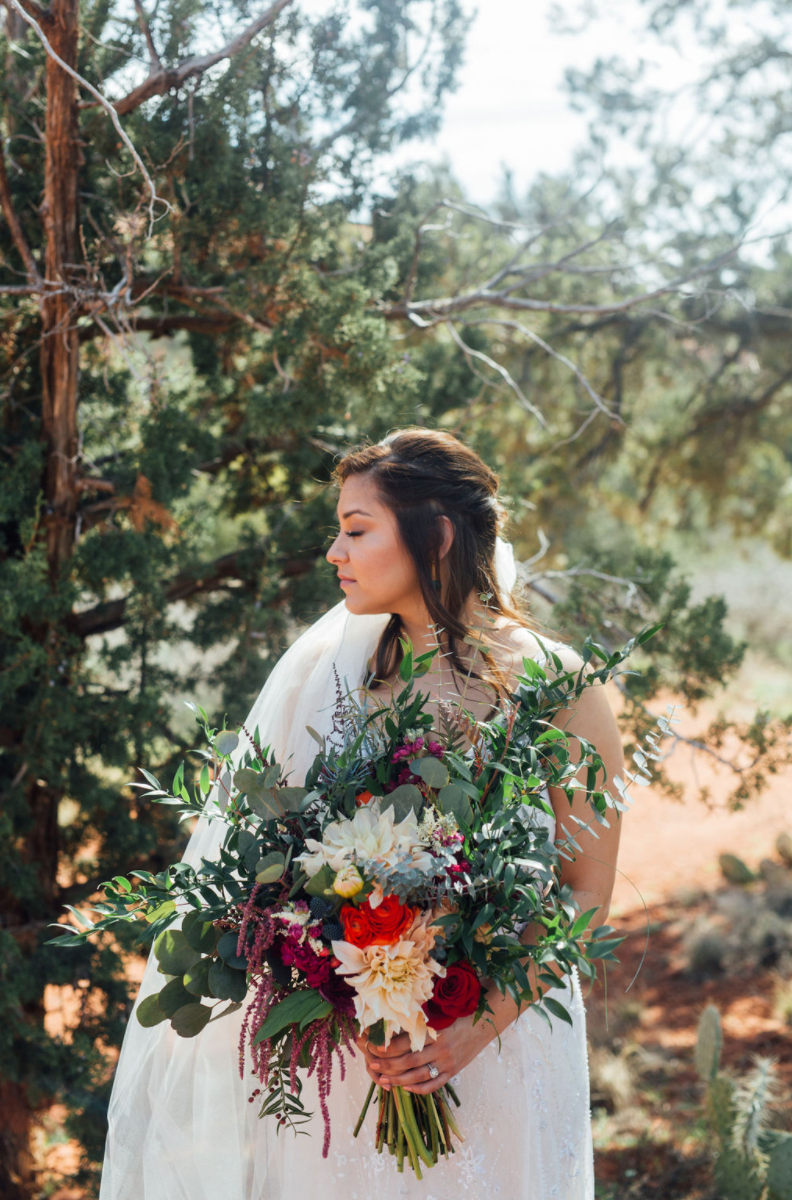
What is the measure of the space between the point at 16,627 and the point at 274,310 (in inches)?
51.3

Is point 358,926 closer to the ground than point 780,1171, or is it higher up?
higher up

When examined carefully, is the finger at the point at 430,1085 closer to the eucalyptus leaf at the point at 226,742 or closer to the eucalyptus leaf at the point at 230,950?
the eucalyptus leaf at the point at 230,950

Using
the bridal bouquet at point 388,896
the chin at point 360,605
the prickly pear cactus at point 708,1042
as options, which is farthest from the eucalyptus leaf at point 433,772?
the prickly pear cactus at point 708,1042

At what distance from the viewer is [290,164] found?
9.91ft

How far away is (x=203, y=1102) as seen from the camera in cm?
203

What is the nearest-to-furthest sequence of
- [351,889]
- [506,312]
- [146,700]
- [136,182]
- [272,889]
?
1. [351,889]
2. [272,889]
3. [136,182]
4. [146,700]
5. [506,312]

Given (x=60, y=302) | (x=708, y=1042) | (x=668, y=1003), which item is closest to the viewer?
(x=60, y=302)

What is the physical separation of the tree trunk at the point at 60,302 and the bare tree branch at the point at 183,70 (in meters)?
0.17

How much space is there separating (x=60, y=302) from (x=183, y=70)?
77 centimetres

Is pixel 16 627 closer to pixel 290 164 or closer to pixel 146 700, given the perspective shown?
pixel 146 700

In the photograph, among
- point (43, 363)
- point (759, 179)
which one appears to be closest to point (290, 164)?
point (43, 363)

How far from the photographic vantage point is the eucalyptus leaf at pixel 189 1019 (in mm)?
1631

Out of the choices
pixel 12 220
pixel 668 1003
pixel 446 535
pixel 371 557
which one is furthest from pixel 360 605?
pixel 668 1003

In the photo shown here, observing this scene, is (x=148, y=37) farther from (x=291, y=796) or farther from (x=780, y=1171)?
(x=780, y=1171)
